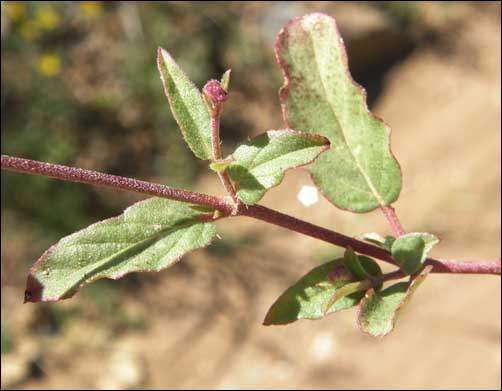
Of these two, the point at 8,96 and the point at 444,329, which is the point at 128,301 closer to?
the point at 8,96

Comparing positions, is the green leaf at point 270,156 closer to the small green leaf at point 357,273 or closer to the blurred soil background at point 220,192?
the small green leaf at point 357,273

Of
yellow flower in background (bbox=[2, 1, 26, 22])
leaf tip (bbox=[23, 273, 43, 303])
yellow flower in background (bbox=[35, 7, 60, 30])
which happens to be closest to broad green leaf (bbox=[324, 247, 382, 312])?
leaf tip (bbox=[23, 273, 43, 303])

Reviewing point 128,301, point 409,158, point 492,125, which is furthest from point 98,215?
point 492,125

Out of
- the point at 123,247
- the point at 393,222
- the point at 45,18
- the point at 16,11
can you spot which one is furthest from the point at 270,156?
the point at 45,18

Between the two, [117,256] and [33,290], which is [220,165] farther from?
[33,290]

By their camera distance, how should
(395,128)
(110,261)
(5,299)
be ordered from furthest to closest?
(395,128), (5,299), (110,261)

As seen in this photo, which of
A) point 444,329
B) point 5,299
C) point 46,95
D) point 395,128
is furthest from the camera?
point 395,128
